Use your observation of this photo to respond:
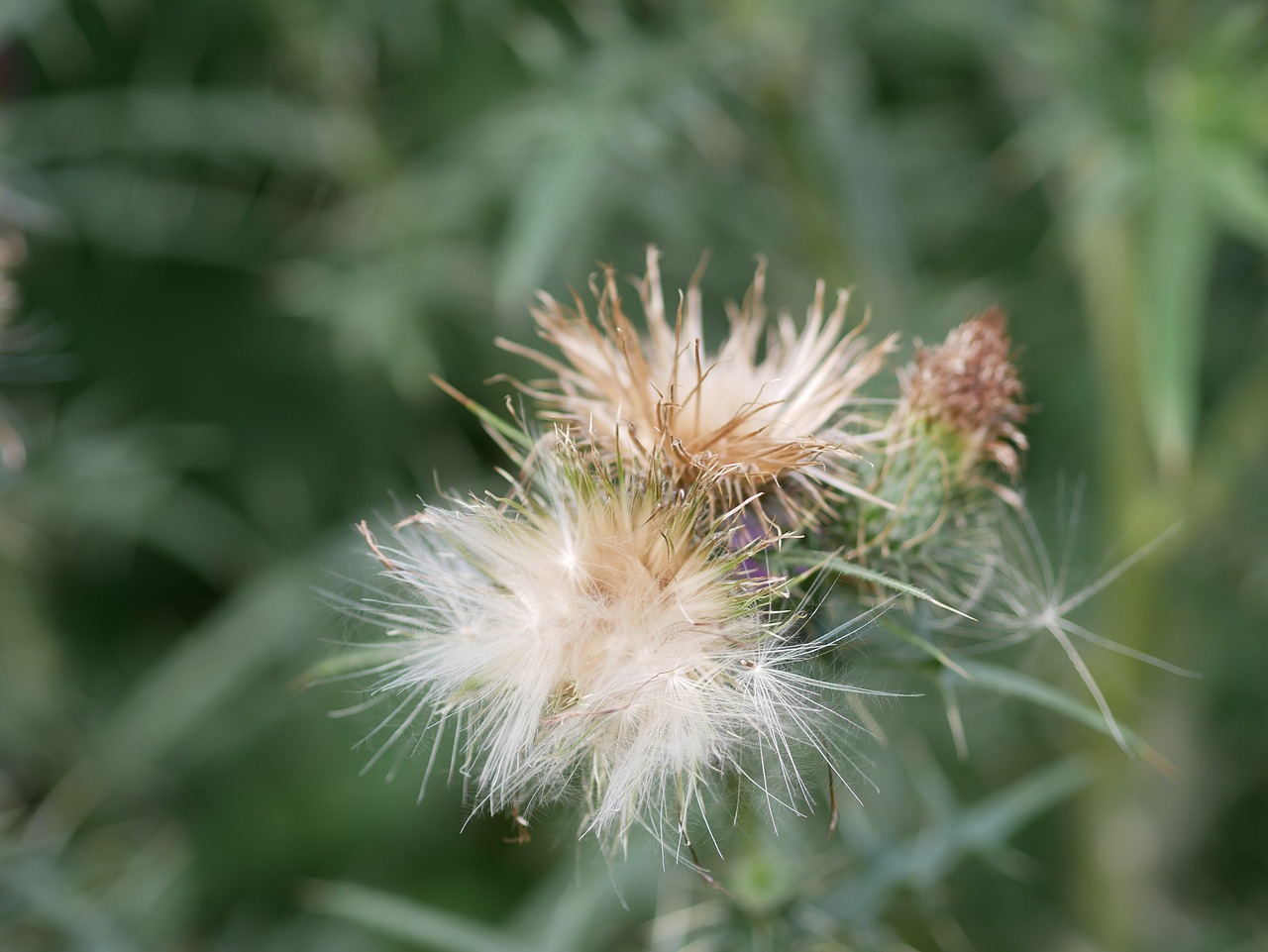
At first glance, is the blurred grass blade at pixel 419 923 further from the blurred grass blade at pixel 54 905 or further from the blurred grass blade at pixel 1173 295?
the blurred grass blade at pixel 1173 295

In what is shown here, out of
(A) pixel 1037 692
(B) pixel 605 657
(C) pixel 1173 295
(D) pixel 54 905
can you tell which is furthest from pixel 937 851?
(D) pixel 54 905

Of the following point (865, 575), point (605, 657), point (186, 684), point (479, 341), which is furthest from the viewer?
point (479, 341)

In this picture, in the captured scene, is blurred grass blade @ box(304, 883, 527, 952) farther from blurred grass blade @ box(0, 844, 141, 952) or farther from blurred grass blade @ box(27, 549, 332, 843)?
blurred grass blade @ box(27, 549, 332, 843)

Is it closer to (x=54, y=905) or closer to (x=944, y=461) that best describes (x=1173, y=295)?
(x=944, y=461)

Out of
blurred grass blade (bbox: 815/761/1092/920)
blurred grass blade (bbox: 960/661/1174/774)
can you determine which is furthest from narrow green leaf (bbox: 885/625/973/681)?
blurred grass blade (bbox: 815/761/1092/920)

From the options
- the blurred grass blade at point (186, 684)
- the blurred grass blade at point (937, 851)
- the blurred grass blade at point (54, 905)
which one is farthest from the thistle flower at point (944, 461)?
the blurred grass blade at point (186, 684)

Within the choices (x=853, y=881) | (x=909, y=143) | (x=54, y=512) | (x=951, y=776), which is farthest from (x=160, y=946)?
(x=909, y=143)
